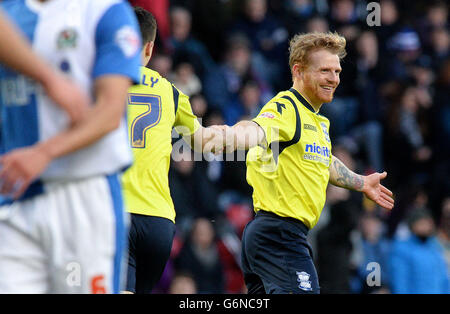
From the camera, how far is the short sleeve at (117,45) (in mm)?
3586

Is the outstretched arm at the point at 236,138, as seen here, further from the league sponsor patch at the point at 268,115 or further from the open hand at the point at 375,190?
the open hand at the point at 375,190

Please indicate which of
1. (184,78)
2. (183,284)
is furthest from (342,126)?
(183,284)

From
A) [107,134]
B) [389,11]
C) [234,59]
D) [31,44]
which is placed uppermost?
[389,11]

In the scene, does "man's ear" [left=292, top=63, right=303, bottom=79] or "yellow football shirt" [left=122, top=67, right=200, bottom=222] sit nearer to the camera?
"yellow football shirt" [left=122, top=67, right=200, bottom=222]

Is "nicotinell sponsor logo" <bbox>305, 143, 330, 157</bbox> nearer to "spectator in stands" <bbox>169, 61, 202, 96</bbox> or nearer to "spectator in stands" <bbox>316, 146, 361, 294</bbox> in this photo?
"spectator in stands" <bbox>316, 146, 361, 294</bbox>

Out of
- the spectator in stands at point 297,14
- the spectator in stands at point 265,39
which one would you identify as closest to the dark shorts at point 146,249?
the spectator in stands at point 265,39

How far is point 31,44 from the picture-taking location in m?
3.63

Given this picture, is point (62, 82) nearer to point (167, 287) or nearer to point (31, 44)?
point (31, 44)

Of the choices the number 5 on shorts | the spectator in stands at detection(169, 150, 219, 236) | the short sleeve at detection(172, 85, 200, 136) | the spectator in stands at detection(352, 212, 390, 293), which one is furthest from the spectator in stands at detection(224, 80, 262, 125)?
the number 5 on shorts

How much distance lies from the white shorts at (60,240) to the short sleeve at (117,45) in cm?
50

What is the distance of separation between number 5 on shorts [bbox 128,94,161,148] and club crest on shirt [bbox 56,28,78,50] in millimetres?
2462

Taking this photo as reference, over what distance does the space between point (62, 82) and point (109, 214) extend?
26.4 inches

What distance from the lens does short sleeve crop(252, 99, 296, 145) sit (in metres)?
6.22
